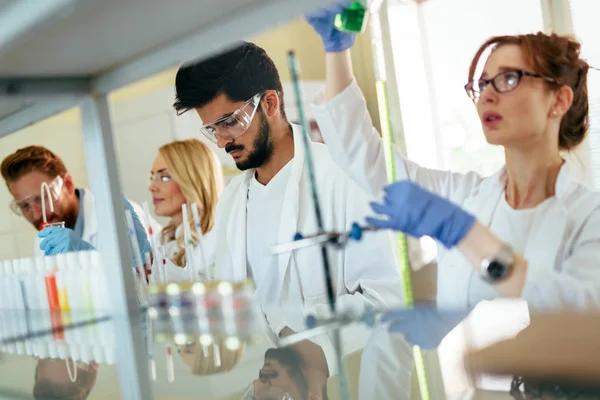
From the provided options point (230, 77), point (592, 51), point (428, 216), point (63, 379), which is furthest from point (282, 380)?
point (230, 77)

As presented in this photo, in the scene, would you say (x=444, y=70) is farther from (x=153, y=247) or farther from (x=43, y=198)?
(x=43, y=198)

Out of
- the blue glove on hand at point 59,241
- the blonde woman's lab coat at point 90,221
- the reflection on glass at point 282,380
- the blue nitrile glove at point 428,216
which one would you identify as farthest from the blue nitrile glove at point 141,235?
the reflection on glass at point 282,380

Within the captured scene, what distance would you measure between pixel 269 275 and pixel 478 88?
0.94 metres

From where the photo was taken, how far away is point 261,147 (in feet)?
7.10

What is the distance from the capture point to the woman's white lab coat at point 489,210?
148 centimetres

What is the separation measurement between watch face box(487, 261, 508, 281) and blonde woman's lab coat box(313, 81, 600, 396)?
53mm

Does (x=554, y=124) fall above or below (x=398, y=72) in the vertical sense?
below

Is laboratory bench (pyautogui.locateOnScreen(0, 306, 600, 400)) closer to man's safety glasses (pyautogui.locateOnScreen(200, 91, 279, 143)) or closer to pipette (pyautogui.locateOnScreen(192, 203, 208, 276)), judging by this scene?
pipette (pyautogui.locateOnScreen(192, 203, 208, 276))

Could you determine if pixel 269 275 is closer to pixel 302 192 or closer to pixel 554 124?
pixel 302 192

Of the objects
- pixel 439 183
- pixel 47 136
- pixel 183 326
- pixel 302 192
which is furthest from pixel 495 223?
pixel 47 136

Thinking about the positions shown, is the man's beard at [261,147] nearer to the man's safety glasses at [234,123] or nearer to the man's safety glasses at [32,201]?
the man's safety glasses at [234,123]

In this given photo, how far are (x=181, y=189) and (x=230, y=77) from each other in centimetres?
50

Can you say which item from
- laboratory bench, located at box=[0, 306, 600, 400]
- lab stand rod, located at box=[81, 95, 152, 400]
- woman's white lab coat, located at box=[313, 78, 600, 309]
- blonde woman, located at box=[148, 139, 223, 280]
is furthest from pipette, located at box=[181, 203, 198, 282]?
woman's white lab coat, located at box=[313, 78, 600, 309]

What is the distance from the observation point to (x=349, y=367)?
3.19 ft
